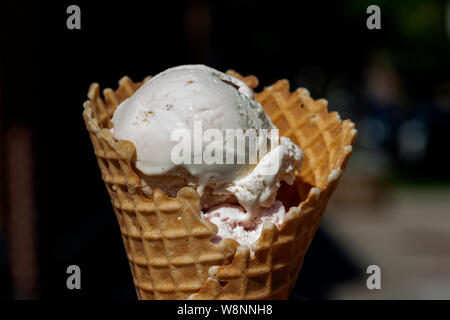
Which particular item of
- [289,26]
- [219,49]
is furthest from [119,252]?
[289,26]

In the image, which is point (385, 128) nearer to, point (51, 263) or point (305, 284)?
point (305, 284)

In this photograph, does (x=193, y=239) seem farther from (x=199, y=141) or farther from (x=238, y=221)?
(x=199, y=141)

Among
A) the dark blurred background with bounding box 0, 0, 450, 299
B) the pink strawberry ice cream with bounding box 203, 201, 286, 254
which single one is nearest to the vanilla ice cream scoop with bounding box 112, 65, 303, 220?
the pink strawberry ice cream with bounding box 203, 201, 286, 254

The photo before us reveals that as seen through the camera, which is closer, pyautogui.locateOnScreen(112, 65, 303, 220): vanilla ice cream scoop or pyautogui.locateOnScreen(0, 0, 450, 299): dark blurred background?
pyautogui.locateOnScreen(112, 65, 303, 220): vanilla ice cream scoop

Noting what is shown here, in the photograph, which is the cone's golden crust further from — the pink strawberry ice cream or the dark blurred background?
the dark blurred background

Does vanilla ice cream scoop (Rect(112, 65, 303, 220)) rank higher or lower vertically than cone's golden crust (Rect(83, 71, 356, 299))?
higher

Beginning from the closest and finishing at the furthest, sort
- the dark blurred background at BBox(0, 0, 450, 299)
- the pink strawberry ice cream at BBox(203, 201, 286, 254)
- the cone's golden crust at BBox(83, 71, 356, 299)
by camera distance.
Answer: the cone's golden crust at BBox(83, 71, 356, 299), the pink strawberry ice cream at BBox(203, 201, 286, 254), the dark blurred background at BBox(0, 0, 450, 299)
